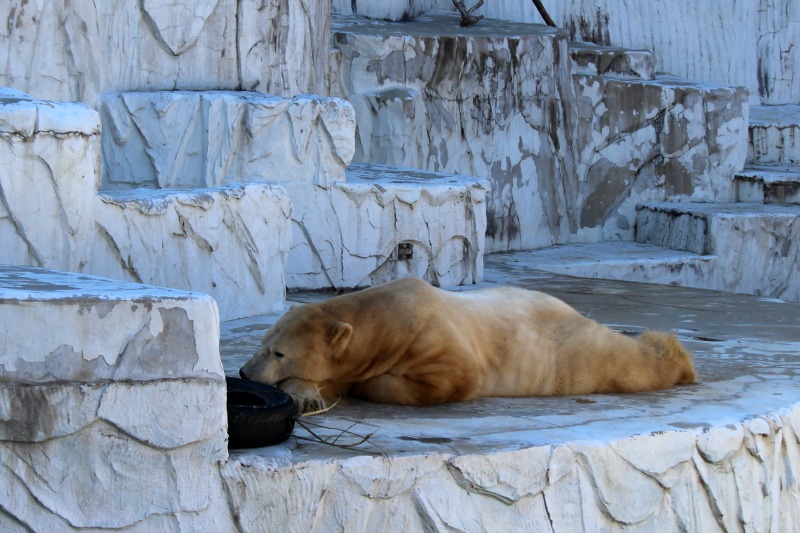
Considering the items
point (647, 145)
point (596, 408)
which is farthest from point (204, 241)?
point (647, 145)

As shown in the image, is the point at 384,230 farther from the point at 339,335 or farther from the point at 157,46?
the point at 339,335

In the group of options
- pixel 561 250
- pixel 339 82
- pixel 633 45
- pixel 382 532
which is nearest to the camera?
pixel 382 532

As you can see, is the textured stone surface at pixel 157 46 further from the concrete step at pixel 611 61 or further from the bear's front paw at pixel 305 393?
the concrete step at pixel 611 61

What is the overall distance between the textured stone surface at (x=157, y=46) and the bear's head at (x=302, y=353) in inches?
96.6

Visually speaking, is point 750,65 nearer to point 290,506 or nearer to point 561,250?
point 561,250

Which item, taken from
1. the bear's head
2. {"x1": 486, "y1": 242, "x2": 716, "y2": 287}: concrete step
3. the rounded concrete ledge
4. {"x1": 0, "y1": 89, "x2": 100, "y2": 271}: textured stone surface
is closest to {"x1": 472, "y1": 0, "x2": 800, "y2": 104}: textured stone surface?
{"x1": 486, "y1": 242, "x2": 716, "y2": 287}: concrete step

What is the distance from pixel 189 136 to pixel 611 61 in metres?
5.06

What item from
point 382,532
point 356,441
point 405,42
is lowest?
point 382,532

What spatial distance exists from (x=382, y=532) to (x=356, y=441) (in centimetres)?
26

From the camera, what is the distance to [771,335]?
18.2 ft

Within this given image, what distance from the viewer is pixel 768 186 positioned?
33.1ft

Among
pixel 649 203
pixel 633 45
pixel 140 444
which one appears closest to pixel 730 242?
pixel 649 203

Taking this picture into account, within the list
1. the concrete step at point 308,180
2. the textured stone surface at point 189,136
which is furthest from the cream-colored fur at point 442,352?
the textured stone surface at point 189,136

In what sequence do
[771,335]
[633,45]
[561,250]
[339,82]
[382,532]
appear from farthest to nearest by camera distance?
[633,45]
[561,250]
[339,82]
[771,335]
[382,532]
